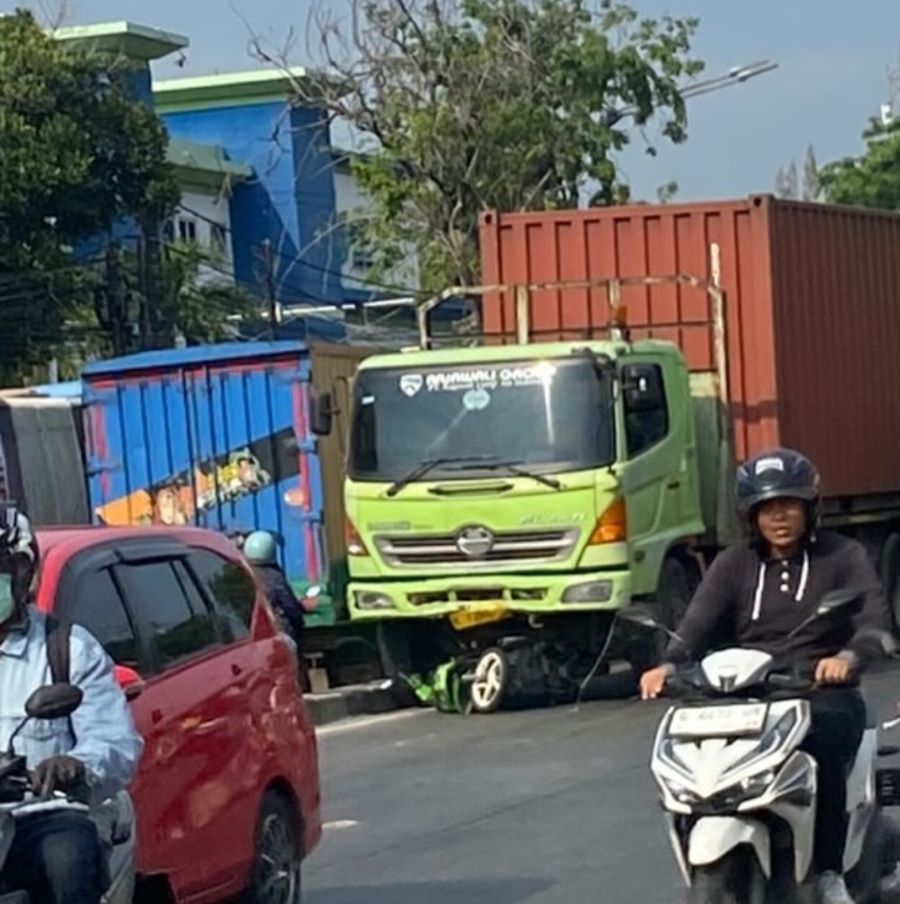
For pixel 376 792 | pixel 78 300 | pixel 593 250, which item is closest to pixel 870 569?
pixel 376 792

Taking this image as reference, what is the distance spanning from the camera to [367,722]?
57.6 feet

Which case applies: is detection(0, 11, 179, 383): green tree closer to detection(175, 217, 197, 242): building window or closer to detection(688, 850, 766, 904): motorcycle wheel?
detection(175, 217, 197, 242): building window

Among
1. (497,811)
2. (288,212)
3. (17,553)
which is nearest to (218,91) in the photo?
(288,212)

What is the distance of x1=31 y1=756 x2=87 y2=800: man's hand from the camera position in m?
5.71

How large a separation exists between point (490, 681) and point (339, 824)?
5.46m

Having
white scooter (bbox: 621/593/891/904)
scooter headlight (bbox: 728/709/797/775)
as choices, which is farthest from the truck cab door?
scooter headlight (bbox: 728/709/797/775)

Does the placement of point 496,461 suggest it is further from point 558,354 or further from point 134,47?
point 134,47

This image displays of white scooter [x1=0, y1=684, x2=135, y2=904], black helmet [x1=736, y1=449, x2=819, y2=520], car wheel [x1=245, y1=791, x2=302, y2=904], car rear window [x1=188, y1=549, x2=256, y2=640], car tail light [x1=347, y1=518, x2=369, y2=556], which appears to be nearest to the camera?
white scooter [x1=0, y1=684, x2=135, y2=904]

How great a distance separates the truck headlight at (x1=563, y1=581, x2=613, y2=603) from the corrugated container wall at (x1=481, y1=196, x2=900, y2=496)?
2345 millimetres

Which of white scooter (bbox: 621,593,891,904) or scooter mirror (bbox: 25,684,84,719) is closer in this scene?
scooter mirror (bbox: 25,684,84,719)

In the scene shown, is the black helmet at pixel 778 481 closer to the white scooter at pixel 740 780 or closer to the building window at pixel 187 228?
the white scooter at pixel 740 780

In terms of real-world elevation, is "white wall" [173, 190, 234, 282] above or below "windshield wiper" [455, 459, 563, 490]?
above

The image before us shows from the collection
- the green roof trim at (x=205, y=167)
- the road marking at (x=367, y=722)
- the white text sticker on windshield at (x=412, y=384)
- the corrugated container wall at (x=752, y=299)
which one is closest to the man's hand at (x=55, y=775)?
the road marking at (x=367, y=722)

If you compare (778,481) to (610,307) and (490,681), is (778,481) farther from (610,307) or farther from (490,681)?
(610,307)
